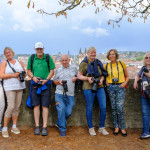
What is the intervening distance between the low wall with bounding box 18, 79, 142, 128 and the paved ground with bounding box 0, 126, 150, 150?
0.37 meters

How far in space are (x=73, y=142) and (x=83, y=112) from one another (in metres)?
0.92

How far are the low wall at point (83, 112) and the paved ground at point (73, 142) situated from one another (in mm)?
373

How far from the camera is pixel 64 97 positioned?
3686 millimetres

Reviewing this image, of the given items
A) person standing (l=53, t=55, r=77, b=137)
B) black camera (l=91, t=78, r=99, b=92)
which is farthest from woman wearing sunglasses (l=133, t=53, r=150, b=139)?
person standing (l=53, t=55, r=77, b=137)

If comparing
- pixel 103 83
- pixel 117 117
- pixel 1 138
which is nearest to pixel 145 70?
pixel 103 83

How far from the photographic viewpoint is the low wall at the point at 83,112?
4.24 metres

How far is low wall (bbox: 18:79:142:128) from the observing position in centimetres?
424

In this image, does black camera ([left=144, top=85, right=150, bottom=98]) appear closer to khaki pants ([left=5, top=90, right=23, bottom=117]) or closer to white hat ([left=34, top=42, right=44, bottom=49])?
white hat ([left=34, top=42, right=44, bottom=49])

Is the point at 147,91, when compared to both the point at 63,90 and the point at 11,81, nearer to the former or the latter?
the point at 63,90

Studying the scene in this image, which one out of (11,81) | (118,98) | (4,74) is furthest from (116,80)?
(4,74)

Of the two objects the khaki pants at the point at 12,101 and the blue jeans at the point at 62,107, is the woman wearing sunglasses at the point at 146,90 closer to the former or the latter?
the blue jeans at the point at 62,107

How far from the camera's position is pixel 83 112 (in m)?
4.27

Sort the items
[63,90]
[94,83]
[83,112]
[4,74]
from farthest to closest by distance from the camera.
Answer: [83,112] < [63,90] < [4,74] < [94,83]

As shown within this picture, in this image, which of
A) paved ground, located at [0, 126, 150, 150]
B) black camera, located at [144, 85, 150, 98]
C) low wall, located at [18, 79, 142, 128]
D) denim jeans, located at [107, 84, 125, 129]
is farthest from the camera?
low wall, located at [18, 79, 142, 128]
